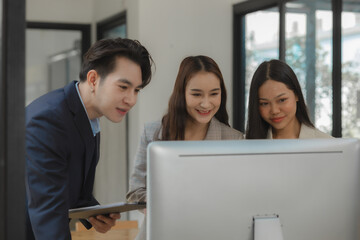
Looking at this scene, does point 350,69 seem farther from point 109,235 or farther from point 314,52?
point 109,235

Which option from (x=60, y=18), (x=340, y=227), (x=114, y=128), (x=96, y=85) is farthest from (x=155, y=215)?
(x=60, y=18)

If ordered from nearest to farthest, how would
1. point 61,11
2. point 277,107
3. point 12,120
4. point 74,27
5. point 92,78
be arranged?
point 12,120, point 92,78, point 277,107, point 61,11, point 74,27

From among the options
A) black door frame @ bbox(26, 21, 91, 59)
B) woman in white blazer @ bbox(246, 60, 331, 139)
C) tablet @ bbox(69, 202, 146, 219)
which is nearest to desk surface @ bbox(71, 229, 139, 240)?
woman in white blazer @ bbox(246, 60, 331, 139)

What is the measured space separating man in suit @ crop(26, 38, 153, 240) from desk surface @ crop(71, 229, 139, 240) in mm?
755

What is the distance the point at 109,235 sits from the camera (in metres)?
2.68

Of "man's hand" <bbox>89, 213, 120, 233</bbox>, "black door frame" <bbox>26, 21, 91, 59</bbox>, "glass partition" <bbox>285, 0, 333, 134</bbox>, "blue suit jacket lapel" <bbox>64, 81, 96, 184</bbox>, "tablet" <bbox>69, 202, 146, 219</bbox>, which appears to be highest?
"black door frame" <bbox>26, 21, 91, 59</bbox>

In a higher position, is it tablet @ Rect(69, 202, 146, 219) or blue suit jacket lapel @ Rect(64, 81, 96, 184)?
blue suit jacket lapel @ Rect(64, 81, 96, 184)

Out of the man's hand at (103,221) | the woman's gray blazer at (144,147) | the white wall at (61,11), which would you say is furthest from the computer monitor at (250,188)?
the white wall at (61,11)

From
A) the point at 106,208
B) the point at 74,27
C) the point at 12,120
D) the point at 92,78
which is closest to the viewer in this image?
the point at 12,120

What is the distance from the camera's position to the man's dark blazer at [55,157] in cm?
145

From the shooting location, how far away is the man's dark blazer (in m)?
1.45

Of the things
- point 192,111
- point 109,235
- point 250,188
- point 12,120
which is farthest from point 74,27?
point 12,120

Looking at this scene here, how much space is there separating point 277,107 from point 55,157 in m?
0.94

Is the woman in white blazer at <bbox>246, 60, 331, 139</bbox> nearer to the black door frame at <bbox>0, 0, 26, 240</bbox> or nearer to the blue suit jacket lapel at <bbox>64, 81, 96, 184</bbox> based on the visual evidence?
the blue suit jacket lapel at <bbox>64, 81, 96, 184</bbox>
